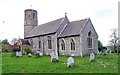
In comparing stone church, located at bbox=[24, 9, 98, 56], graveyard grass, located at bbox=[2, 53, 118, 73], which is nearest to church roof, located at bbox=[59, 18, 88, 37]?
stone church, located at bbox=[24, 9, 98, 56]

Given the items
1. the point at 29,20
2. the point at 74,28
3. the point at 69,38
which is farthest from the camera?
the point at 29,20

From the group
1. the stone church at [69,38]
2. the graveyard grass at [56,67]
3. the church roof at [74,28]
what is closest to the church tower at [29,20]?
the stone church at [69,38]

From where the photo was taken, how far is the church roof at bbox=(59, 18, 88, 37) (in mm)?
37656

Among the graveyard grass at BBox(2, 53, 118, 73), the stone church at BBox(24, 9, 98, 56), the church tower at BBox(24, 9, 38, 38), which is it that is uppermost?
the church tower at BBox(24, 9, 38, 38)

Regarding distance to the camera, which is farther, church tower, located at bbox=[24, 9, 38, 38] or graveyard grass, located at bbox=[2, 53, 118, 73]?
church tower, located at bbox=[24, 9, 38, 38]

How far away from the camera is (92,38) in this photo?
127 feet

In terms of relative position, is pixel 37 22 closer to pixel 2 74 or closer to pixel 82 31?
pixel 82 31

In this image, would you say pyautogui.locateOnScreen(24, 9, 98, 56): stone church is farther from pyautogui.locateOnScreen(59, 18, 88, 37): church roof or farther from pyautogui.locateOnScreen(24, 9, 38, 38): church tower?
pyautogui.locateOnScreen(24, 9, 38, 38): church tower

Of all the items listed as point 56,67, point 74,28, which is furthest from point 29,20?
point 56,67

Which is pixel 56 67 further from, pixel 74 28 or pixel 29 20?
pixel 29 20

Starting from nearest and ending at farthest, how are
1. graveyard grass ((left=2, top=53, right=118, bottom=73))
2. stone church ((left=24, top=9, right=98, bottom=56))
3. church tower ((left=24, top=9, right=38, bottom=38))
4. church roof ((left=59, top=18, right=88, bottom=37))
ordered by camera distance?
1. graveyard grass ((left=2, top=53, right=118, bottom=73))
2. stone church ((left=24, top=9, right=98, bottom=56))
3. church roof ((left=59, top=18, right=88, bottom=37))
4. church tower ((left=24, top=9, right=38, bottom=38))

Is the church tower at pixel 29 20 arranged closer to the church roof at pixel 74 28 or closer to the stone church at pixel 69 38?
the stone church at pixel 69 38

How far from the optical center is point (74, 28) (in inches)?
1547

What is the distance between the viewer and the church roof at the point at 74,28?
124 ft
